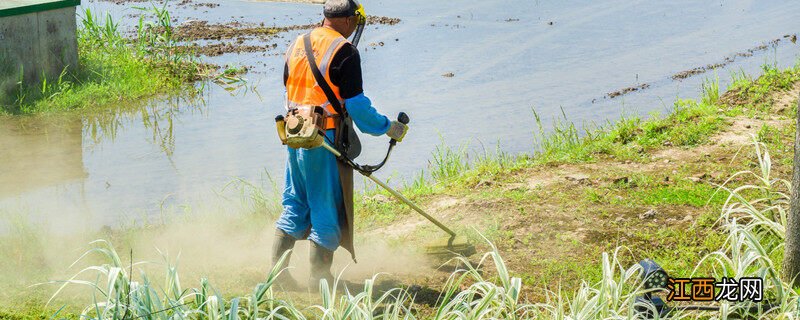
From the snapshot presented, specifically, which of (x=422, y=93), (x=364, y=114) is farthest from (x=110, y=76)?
(x=364, y=114)

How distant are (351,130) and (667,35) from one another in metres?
9.93

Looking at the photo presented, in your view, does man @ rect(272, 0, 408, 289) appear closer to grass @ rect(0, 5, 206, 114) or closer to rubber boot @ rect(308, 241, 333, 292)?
rubber boot @ rect(308, 241, 333, 292)

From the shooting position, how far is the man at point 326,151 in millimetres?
5453

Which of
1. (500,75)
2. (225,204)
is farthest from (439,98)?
(225,204)

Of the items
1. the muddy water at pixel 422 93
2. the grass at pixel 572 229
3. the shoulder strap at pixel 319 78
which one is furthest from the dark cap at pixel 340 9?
Result: the muddy water at pixel 422 93

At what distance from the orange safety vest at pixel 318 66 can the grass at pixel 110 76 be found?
19.7ft

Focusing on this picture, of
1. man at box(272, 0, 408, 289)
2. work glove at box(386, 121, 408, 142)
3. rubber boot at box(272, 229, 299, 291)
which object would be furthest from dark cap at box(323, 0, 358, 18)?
rubber boot at box(272, 229, 299, 291)

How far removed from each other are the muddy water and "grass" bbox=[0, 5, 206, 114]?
0.28 meters

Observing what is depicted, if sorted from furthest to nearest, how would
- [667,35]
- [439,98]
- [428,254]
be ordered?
[667,35]
[439,98]
[428,254]

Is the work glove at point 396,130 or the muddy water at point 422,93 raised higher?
the work glove at point 396,130

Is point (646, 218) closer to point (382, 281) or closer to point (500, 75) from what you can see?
point (382, 281)

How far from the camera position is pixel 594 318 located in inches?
183

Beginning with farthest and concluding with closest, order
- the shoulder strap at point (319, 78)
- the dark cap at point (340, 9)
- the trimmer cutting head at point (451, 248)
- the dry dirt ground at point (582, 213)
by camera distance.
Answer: the trimmer cutting head at point (451, 248) < the dry dirt ground at point (582, 213) < the dark cap at point (340, 9) < the shoulder strap at point (319, 78)

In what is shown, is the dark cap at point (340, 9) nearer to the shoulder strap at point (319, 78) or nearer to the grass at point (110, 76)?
the shoulder strap at point (319, 78)
